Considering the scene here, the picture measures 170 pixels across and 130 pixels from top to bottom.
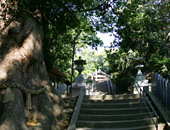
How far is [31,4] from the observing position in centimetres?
643

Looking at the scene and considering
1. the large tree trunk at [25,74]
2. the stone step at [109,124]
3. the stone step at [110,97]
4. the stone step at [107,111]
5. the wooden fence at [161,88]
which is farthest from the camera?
the stone step at [110,97]

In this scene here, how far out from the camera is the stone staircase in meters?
5.68

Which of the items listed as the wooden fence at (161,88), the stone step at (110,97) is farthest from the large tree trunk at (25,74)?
the wooden fence at (161,88)

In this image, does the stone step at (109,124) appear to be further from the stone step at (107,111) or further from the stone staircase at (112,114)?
the stone step at (107,111)

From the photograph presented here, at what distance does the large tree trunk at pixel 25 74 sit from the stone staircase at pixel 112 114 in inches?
41.5

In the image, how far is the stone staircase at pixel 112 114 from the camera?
18.6 ft

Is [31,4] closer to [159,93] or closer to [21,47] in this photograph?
[21,47]

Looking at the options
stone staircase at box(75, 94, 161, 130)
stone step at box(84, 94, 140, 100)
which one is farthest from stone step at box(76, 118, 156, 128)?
stone step at box(84, 94, 140, 100)

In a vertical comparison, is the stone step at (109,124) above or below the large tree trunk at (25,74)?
below

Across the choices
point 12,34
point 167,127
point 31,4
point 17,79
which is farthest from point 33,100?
point 167,127

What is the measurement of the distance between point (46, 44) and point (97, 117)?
4.40 meters

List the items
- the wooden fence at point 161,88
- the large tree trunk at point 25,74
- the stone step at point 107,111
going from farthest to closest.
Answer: the stone step at point 107,111, the wooden fence at point 161,88, the large tree trunk at point 25,74

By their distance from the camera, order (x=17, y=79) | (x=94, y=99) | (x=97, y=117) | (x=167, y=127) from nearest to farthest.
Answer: (x=17, y=79), (x=167, y=127), (x=97, y=117), (x=94, y=99)

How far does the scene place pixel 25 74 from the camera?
17.5ft
